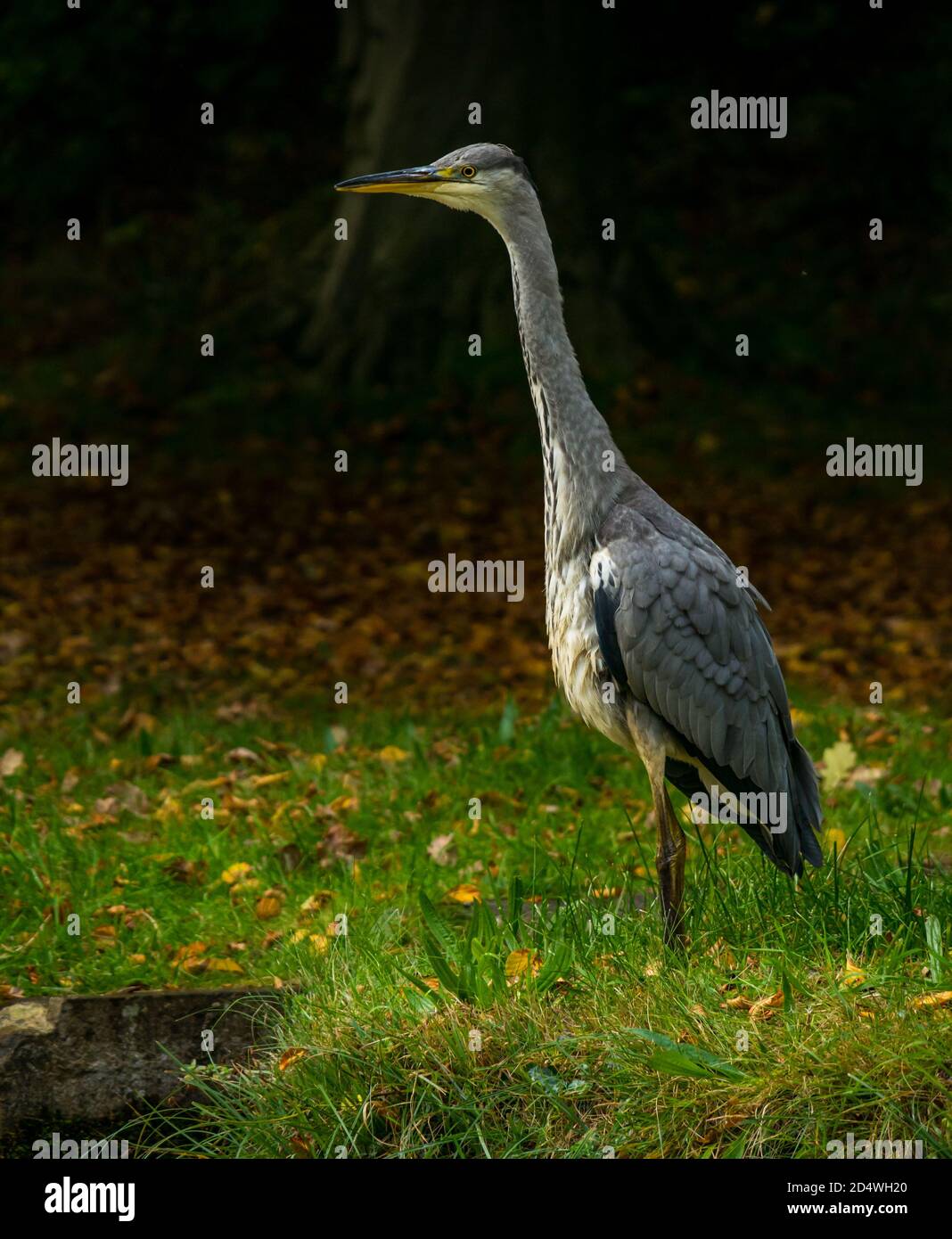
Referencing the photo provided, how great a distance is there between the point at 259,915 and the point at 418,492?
281 inches

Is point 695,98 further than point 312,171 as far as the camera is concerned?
No

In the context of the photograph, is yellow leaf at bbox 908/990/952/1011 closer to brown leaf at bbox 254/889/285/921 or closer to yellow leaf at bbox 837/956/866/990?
yellow leaf at bbox 837/956/866/990

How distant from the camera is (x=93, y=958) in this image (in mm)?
5988

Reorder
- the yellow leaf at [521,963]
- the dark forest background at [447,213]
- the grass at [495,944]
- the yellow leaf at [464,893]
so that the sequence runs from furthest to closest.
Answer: the dark forest background at [447,213]
the yellow leaf at [464,893]
the yellow leaf at [521,963]
the grass at [495,944]

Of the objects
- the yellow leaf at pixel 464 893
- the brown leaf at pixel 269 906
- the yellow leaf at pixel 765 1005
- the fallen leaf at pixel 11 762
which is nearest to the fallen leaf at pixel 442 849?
the yellow leaf at pixel 464 893

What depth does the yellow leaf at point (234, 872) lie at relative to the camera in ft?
21.5

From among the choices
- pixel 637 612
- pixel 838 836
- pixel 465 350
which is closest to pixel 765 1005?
pixel 637 612

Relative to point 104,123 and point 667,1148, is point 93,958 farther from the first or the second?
point 104,123

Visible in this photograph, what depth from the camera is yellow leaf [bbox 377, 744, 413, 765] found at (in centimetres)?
791

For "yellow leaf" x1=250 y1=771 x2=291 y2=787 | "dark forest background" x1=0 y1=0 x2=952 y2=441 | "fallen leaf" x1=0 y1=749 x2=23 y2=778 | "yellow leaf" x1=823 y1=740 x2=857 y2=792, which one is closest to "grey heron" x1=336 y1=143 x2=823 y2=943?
"yellow leaf" x1=823 y1=740 x2=857 y2=792

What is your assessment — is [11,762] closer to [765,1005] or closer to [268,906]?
[268,906]

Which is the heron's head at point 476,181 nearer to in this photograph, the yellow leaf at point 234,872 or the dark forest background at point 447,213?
the yellow leaf at point 234,872

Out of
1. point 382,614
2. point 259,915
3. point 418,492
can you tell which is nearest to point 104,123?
point 418,492

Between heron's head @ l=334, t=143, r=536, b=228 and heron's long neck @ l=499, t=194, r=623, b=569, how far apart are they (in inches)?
2.8
